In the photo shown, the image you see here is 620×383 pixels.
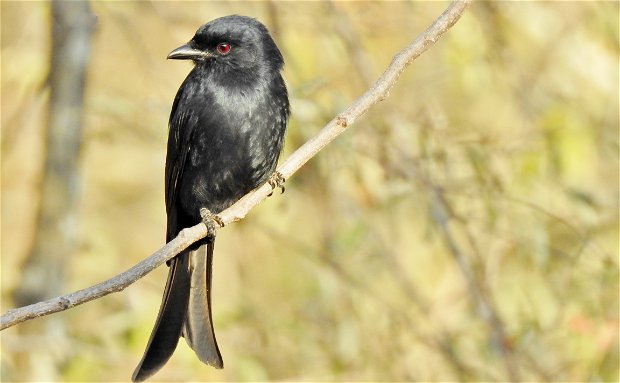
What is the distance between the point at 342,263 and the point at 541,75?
5.32 feet

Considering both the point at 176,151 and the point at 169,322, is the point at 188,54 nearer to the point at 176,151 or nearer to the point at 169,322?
the point at 176,151

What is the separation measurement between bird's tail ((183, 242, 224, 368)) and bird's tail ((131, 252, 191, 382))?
0.08 ft

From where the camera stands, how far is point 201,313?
3.82 m

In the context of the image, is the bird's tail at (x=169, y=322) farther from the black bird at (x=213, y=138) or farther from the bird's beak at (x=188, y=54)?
the bird's beak at (x=188, y=54)

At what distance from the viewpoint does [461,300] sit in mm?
5863

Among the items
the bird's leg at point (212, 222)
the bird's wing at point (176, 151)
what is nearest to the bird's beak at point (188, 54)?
the bird's wing at point (176, 151)

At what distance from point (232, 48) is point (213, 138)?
40 centimetres

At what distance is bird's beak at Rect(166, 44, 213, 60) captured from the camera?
3.89 m

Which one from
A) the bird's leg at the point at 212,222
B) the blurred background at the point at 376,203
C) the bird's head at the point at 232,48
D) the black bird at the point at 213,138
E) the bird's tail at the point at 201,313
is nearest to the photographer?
the bird's leg at the point at 212,222

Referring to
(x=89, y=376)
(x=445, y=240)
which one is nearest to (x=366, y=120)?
(x=445, y=240)

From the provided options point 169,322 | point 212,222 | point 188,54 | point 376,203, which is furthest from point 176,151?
point 376,203

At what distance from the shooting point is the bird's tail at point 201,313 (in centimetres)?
361

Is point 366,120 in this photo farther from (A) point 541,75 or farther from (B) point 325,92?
(A) point 541,75

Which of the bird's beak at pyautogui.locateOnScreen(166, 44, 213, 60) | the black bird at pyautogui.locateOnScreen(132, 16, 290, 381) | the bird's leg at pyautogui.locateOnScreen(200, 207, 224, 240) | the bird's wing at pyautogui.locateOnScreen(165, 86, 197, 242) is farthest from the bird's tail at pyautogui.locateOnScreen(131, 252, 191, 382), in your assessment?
the bird's beak at pyautogui.locateOnScreen(166, 44, 213, 60)
